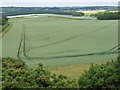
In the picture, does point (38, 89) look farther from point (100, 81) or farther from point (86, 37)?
point (86, 37)

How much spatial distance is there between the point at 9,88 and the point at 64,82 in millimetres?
2336

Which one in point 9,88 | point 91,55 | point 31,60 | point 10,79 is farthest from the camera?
point 91,55

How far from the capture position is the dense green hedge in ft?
29.1

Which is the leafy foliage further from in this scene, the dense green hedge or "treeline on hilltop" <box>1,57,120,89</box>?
the dense green hedge

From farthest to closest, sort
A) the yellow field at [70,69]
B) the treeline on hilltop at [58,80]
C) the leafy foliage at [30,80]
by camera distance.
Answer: the yellow field at [70,69] < the treeline on hilltop at [58,80] < the leafy foliage at [30,80]

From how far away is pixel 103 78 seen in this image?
29.7 feet

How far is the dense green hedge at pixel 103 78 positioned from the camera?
888cm

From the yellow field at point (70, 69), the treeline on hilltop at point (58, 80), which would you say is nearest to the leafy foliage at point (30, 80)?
the treeline on hilltop at point (58, 80)

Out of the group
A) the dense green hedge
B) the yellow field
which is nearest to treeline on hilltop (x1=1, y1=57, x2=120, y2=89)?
the dense green hedge

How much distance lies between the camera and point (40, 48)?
23.2 m

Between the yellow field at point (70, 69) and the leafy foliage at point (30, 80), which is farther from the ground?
the leafy foliage at point (30, 80)

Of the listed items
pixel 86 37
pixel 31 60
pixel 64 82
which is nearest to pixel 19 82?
pixel 64 82

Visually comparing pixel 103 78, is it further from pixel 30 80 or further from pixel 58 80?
pixel 30 80

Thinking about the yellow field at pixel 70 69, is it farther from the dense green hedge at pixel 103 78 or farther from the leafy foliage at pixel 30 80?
the leafy foliage at pixel 30 80
